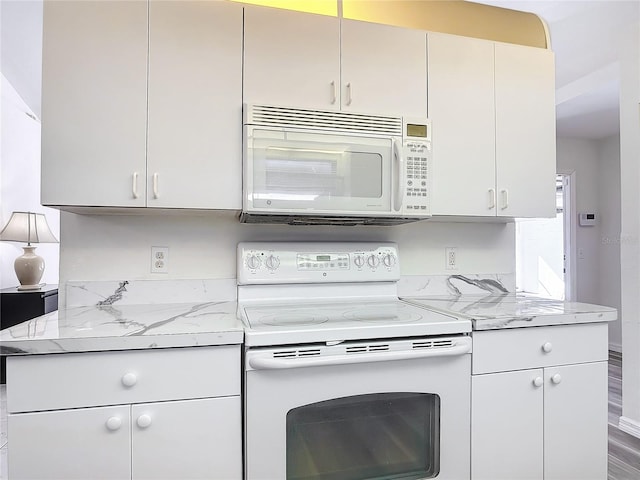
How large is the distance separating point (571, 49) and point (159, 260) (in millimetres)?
3137

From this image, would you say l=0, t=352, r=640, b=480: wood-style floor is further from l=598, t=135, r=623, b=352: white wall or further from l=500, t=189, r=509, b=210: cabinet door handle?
l=598, t=135, r=623, b=352: white wall

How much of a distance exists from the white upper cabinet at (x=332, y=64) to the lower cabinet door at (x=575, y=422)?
128 cm

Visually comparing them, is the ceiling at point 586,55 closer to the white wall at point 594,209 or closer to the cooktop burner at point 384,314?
the white wall at point 594,209

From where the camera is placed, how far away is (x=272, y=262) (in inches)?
73.5

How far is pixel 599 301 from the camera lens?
4.86 m

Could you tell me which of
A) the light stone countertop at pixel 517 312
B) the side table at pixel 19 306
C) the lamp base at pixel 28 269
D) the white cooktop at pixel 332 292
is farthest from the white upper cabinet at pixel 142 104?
the lamp base at pixel 28 269

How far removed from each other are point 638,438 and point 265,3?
323 cm

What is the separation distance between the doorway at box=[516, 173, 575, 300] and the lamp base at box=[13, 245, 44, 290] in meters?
5.49

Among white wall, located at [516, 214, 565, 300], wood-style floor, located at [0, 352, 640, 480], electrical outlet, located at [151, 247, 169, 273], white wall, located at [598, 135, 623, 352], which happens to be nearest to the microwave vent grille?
electrical outlet, located at [151, 247, 169, 273]

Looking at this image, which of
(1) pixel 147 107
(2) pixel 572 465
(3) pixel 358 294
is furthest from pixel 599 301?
(1) pixel 147 107

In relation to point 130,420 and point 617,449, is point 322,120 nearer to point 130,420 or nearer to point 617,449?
point 130,420

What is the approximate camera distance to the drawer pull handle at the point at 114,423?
119 centimetres

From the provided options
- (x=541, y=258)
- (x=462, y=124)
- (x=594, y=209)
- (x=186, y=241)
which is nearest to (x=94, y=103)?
(x=186, y=241)

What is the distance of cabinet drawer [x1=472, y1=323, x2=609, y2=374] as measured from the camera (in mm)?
1523
